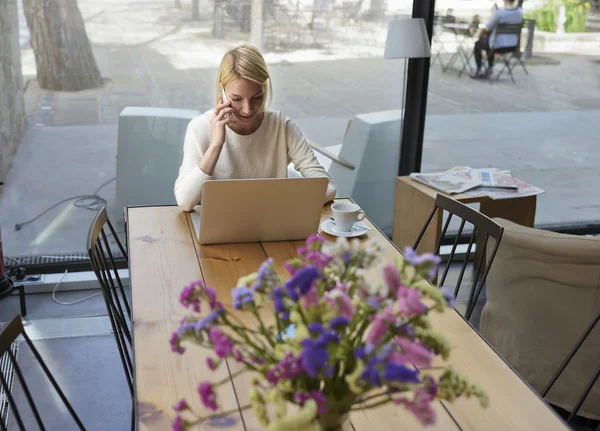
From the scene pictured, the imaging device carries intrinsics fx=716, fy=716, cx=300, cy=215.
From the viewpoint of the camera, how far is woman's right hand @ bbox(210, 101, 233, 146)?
246cm

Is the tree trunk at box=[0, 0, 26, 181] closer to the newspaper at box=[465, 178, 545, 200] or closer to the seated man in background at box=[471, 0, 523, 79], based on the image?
the newspaper at box=[465, 178, 545, 200]

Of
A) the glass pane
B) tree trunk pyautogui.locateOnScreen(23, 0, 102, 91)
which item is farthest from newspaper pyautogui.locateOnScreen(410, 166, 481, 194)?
tree trunk pyautogui.locateOnScreen(23, 0, 102, 91)

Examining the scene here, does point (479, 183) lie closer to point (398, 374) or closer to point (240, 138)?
point (240, 138)

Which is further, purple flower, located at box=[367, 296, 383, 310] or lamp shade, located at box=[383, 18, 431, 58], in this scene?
lamp shade, located at box=[383, 18, 431, 58]

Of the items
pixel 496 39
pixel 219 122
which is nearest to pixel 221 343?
pixel 219 122

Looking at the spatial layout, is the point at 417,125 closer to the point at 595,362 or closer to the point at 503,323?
the point at 503,323

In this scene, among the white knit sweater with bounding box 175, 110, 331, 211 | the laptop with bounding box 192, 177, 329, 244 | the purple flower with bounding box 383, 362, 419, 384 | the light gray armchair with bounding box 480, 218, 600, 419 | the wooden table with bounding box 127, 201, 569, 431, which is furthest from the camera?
the white knit sweater with bounding box 175, 110, 331, 211

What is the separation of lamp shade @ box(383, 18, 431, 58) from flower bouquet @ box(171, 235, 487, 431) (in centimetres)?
251

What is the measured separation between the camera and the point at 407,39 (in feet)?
11.1

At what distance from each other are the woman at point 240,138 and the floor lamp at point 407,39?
0.89 metres

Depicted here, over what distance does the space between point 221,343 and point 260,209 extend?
1138mm

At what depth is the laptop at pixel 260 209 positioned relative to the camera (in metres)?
1.96

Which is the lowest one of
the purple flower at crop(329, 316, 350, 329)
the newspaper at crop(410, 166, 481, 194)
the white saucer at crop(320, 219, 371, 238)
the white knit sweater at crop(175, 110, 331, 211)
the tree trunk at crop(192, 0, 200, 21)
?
the newspaper at crop(410, 166, 481, 194)

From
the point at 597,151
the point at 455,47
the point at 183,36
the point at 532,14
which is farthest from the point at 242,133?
the point at 597,151
